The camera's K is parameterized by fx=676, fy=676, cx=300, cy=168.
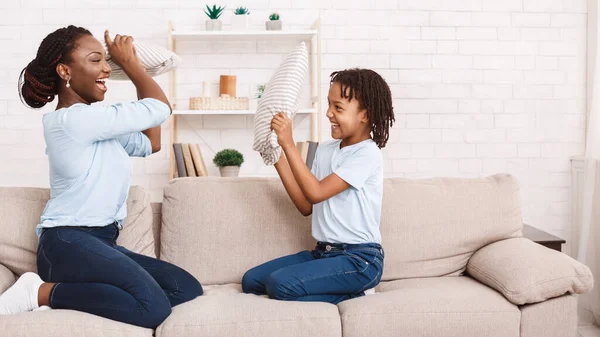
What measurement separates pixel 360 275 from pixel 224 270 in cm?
54

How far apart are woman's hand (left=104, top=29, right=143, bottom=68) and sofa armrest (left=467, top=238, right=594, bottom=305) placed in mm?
1377

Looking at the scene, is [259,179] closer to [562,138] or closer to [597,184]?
[597,184]

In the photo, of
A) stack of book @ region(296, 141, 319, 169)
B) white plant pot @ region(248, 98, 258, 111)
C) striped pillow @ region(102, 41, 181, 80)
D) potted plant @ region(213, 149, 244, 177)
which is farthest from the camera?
white plant pot @ region(248, 98, 258, 111)

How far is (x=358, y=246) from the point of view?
2250mm

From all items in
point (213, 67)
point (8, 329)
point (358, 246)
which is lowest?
point (8, 329)

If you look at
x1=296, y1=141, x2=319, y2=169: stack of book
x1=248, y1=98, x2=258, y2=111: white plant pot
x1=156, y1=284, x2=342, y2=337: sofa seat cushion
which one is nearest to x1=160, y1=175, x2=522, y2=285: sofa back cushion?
Result: x1=156, y1=284, x2=342, y2=337: sofa seat cushion

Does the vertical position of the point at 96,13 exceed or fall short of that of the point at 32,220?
it exceeds it

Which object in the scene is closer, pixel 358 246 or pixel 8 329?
pixel 8 329

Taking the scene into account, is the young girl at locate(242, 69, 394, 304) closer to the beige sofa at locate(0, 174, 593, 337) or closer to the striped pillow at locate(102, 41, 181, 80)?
the beige sofa at locate(0, 174, 593, 337)

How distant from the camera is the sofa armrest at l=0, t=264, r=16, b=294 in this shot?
2.20 meters

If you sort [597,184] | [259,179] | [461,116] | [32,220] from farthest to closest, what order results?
[461,116] < [597,184] < [259,179] < [32,220]

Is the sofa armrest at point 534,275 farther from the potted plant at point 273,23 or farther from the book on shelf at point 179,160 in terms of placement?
the potted plant at point 273,23

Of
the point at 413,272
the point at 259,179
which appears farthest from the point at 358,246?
the point at 259,179

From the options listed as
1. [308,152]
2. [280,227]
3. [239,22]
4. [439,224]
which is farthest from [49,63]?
[239,22]
